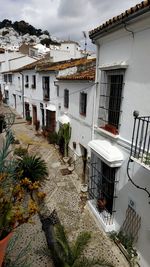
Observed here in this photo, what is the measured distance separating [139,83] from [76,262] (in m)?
6.01

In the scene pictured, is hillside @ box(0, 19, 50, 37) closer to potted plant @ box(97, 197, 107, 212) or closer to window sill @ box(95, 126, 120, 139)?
window sill @ box(95, 126, 120, 139)

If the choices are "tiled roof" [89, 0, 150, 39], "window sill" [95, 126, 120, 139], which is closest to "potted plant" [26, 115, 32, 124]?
"window sill" [95, 126, 120, 139]

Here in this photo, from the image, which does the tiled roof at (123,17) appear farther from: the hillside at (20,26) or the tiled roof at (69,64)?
the hillside at (20,26)

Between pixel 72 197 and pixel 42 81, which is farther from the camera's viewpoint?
pixel 42 81

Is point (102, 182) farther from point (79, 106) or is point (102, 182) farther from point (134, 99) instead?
point (79, 106)

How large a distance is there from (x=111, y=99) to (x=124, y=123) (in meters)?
1.74

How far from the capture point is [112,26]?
7.48 m

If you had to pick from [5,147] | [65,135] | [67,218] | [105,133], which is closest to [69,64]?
[65,135]

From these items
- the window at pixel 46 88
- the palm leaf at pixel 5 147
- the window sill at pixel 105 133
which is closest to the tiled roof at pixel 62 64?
the window at pixel 46 88

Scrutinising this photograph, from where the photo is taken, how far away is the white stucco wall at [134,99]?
6484 millimetres

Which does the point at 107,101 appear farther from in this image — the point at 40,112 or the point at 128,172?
the point at 40,112

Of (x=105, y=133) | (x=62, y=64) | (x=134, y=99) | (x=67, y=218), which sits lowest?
(x=67, y=218)

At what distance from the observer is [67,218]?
414 inches

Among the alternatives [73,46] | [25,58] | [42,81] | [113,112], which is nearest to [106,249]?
[113,112]
